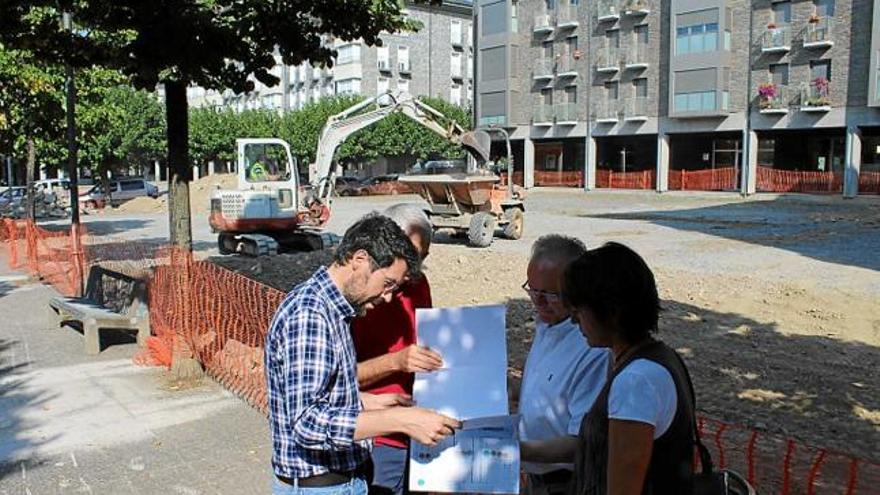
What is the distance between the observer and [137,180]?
43938 mm

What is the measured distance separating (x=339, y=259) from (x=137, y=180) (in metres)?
44.8

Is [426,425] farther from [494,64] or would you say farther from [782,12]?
[494,64]

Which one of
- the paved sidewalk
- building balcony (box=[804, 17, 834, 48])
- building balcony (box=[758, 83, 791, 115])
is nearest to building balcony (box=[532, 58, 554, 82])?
building balcony (box=[758, 83, 791, 115])

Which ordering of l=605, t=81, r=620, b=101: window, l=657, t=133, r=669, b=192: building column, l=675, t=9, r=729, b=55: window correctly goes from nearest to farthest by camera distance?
l=675, t=9, r=729, b=55: window → l=657, t=133, r=669, b=192: building column → l=605, t=81, r=620, b=101: window

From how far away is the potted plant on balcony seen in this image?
41125 mm

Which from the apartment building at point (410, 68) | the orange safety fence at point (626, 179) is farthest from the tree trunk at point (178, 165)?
the apartment building at point (410, 68)

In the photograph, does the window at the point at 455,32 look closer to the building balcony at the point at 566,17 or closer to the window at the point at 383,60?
the window at the point at 383,60

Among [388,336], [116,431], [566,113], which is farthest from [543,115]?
[388,336]

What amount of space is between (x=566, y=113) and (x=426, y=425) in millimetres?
51055

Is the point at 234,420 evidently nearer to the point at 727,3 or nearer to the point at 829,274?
the point at 829,274

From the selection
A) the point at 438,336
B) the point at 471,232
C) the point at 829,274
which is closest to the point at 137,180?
the point at 471,232

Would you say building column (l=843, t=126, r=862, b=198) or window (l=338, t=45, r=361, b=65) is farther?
window (l=338, t=45, r=361, b=65)

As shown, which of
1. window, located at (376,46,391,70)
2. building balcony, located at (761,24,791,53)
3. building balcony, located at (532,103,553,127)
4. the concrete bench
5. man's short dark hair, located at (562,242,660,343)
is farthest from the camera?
window, located at (376,46,391,70)

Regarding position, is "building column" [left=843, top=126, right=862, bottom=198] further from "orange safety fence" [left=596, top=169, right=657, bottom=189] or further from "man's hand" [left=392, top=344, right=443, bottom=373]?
"man's hand" [left=392, top=344, right=443, bottom=373]
